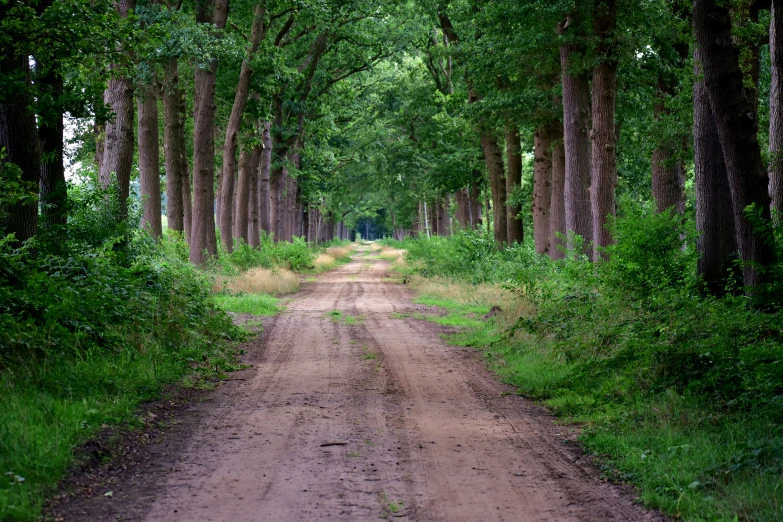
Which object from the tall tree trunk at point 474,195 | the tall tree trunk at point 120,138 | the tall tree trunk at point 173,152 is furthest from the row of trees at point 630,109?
the tall tree trunk at point 173,152

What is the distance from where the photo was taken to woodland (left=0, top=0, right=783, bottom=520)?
23.2 feet

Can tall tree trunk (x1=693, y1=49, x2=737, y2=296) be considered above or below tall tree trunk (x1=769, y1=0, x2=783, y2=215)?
below

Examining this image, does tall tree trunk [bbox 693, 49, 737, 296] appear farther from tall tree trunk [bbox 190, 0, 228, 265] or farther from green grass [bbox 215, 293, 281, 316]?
tall tree trunk [bbox 190, 0, 228, 265]

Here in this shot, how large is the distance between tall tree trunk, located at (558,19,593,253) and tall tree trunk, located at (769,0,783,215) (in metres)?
5.91

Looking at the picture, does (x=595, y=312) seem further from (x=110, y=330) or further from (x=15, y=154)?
(x=15, y=154)

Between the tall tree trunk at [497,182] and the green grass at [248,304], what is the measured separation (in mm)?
10470

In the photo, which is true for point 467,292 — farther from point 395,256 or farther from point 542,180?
point 395,256

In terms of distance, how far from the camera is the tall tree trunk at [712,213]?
37.6 ft

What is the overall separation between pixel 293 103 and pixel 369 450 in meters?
30.1

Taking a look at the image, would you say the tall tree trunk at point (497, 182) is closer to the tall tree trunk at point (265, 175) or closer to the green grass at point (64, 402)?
the tall tree trunk at point (265, 175)

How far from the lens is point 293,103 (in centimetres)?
3544

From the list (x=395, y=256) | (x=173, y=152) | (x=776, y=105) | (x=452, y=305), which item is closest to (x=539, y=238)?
(x=452, y=305)

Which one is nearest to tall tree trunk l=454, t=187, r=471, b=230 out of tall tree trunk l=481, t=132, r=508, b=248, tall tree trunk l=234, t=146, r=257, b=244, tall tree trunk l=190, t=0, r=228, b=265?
tall tree trunk l=481, t=132, r=508, b=248

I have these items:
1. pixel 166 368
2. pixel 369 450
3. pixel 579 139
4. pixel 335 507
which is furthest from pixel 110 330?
pixel 579 139
